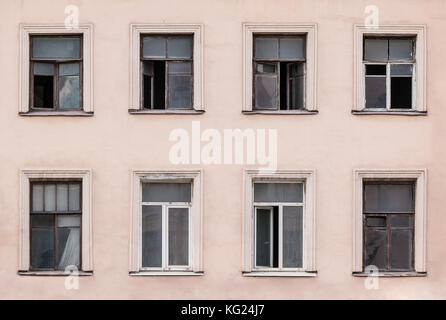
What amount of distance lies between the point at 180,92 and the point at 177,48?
2.54 ft

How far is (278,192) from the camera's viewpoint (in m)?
17.8

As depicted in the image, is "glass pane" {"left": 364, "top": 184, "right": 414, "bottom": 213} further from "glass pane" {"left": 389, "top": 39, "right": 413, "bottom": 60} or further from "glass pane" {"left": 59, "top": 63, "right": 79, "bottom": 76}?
"glass pane" {"left": 59, "top": 63, "right": 79, "bottom": 76}

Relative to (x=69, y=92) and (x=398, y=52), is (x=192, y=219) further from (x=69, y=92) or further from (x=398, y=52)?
(x=398, y=52)

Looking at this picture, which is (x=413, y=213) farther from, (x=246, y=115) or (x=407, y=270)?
(x=246, y=115)

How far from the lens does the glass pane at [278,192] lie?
1780 centimetres

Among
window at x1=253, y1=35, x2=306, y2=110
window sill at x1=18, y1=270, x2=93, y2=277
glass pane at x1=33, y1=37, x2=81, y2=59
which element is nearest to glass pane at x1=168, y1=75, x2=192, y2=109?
window at x1=253, y1=35, x2=306, y2=110

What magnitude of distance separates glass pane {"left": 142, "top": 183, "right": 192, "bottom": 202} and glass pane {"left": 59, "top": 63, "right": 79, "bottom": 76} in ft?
7.66

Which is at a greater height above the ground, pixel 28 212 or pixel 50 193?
pixel 50 193

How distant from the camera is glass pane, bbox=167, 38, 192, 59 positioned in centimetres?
1789

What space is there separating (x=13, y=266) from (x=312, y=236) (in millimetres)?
5171

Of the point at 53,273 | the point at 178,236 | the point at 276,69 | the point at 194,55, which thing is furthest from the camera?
the point at 276,69

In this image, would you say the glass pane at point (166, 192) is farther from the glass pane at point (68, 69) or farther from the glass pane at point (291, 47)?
the glass pane at point (291, 47)

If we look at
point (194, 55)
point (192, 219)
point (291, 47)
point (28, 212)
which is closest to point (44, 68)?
point (28, 212)
